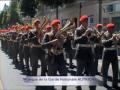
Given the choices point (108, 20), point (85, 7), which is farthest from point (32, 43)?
point (85, 7)

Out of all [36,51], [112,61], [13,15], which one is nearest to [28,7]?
[13,15]

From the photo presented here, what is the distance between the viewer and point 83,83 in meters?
9.49

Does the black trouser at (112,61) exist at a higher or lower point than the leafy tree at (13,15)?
higher

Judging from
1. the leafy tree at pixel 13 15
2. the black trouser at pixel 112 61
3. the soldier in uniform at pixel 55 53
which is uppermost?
the soldier in uniform at pixel 55 53

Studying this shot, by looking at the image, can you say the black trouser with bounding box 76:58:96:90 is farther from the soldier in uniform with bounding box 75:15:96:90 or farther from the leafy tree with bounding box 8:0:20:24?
the leafy tree with bounding box 8:0:20:24

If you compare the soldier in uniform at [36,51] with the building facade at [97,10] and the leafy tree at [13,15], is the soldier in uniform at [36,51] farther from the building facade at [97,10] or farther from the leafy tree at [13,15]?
the leafy tree at [13,15]

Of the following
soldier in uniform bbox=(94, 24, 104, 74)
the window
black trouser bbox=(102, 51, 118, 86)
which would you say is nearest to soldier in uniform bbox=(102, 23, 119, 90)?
black trouser bbox=(102, 51, 118, 86)

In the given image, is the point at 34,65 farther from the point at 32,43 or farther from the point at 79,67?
the point at 79,67

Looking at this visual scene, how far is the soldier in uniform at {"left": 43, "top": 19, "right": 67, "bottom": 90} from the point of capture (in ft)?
35.2

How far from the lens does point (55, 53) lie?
1080cm

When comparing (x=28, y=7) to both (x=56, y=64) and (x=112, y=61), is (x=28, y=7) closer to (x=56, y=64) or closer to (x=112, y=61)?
(x=112, y=61)

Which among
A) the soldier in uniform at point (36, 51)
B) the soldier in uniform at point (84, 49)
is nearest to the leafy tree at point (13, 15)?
the soldier in uniform at point (36, 51)

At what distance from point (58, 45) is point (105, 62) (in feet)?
7.38

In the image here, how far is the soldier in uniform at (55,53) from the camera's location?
1073 centimetres
